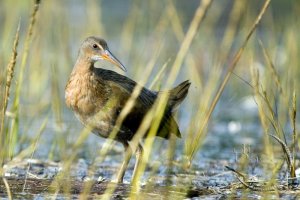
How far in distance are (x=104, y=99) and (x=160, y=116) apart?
1903 millimetres

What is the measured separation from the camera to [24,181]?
5.54 meters

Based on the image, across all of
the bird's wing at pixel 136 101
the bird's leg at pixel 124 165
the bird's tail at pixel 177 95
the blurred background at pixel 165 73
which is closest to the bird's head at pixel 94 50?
the bird's wing at pixel 136 101

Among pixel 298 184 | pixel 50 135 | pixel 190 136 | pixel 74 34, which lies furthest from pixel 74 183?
pixel 74 34

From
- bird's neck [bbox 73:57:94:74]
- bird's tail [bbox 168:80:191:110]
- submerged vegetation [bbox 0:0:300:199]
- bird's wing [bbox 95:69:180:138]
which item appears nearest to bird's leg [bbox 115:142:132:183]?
submerged vegetation [bbox 0:0:300:199]

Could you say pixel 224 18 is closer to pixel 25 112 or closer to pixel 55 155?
pixel 25 112

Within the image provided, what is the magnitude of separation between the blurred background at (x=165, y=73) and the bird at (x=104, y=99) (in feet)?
0.59

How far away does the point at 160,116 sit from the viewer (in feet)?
15.4

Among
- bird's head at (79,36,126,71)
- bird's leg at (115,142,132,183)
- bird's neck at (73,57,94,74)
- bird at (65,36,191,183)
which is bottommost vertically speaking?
bird's leg at (115,142,132,183)

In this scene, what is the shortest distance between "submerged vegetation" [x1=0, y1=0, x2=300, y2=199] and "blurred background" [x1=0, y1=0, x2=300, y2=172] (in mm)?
25

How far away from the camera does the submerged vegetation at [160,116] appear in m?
5.02

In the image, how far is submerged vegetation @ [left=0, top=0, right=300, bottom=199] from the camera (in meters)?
5.02

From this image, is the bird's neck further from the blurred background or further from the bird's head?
the blurred background

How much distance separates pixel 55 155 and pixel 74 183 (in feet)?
7.27

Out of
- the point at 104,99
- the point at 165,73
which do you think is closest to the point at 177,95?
the point at 104,99
